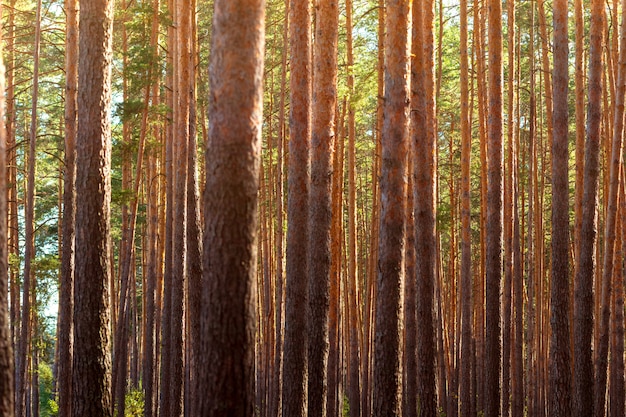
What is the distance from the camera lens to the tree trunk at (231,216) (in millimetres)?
5895

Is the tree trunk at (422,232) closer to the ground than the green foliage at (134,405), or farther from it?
farther from it

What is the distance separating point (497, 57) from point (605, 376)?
597cm

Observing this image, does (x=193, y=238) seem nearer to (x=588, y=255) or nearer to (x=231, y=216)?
(x=588, y=255)

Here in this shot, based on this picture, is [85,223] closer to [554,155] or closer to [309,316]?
[309,316]

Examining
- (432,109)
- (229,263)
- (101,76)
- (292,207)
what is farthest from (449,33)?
(229,263)

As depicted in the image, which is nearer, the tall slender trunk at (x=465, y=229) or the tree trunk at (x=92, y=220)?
the tree trunk at (x=92, y=220)

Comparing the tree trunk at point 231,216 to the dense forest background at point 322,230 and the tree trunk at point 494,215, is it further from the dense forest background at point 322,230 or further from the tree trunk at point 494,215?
the tree trunk at point 494,215

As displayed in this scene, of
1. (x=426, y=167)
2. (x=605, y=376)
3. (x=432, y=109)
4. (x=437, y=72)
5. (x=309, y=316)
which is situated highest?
(x=437, y=72)

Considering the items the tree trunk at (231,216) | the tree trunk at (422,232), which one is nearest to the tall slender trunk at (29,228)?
the tree trunk at (422,232)

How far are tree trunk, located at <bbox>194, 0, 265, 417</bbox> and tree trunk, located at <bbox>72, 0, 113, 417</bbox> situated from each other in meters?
2.99

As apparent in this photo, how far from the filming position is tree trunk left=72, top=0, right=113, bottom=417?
8.61 metres

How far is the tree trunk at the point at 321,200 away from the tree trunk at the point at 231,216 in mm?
5513

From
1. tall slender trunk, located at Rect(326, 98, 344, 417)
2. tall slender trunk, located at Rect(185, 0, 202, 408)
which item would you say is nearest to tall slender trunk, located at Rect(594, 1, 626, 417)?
tall slender trunk, located at Rect(326, 98, 344, 417)

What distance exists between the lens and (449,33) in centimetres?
2788
